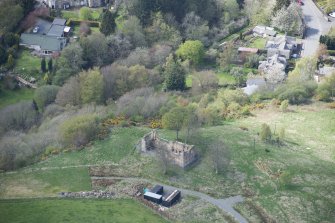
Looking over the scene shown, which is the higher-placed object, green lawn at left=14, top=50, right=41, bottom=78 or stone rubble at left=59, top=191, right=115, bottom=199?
green lawn at left=14, top=50, right=41, bottom=78

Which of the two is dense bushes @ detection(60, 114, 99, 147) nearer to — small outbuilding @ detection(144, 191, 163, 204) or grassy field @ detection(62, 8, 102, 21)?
small outbuilding @ detection(144, 191, 163, 204)

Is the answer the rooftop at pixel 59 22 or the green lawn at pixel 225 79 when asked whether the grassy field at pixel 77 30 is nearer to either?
the rooftop at pixel 59 22

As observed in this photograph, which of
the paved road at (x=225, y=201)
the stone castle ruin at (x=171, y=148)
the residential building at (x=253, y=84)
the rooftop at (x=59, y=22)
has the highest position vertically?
the rooftop at (x=59, y=22)

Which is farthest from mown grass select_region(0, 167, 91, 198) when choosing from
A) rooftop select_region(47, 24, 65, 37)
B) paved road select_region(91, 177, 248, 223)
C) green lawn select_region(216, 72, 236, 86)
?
rooftop select_region(47, 24, 65, 37)

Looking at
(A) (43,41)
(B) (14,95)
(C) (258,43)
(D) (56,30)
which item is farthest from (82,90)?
(C) (258,43)

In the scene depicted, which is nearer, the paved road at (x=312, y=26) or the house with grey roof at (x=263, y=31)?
the paved road at (x=312, y=26)

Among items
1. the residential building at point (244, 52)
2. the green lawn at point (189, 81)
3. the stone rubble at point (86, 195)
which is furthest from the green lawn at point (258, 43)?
the stone rubble at point (86, 195)
